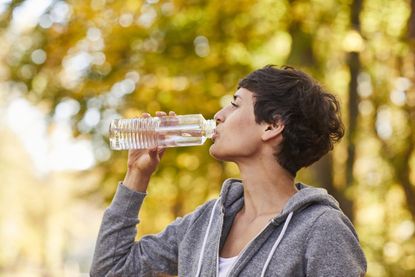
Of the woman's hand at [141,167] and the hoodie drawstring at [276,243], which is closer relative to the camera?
the hoodie drawstring at [276,243]

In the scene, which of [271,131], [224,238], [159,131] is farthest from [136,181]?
[271,131]

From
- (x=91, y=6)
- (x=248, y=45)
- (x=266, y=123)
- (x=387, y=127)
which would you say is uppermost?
(x=266, y=123)

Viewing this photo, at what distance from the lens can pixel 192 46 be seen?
24.4ft

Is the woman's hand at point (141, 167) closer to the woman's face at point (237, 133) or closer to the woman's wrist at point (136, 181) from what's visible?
the woman's wrist at point (136, 181)

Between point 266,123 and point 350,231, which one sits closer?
point 350,231

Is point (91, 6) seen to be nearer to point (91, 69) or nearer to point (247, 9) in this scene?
point (91, 69)

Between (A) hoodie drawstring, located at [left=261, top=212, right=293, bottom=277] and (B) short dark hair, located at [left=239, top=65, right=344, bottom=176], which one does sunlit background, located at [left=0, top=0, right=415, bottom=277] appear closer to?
(B) short dark hair, located at [left=239, top=65, right=344, bottom=176]

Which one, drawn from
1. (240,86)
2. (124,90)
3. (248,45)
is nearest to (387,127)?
(248,45)

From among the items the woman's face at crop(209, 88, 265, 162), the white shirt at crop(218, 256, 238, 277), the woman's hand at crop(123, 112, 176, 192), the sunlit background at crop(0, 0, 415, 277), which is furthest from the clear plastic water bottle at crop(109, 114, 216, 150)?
the sunlit background at crop(0, 0, 415, 277)

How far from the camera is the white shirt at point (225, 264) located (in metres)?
2.36

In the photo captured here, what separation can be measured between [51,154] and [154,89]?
760 centimetres

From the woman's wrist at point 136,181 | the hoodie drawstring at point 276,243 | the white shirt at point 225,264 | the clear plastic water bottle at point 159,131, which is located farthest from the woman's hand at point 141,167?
the hoodie drawstring at point 276,243

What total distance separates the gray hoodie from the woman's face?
18cm

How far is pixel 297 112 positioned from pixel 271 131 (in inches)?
3.7
